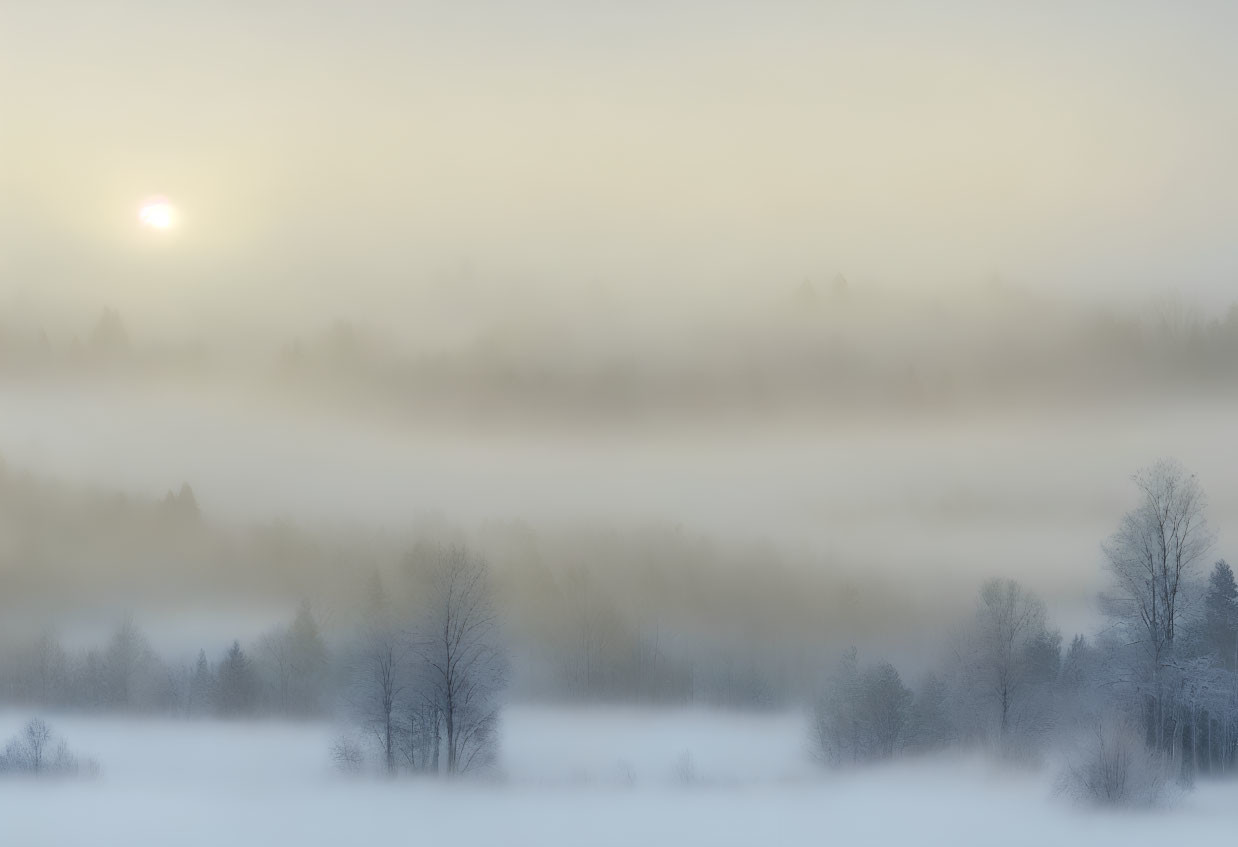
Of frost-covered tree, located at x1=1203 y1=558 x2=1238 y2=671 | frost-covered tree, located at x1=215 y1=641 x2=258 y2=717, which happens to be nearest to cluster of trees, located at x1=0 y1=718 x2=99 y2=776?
frost-covered tree, located at x1=215 y1=641 x2=258 y2=717

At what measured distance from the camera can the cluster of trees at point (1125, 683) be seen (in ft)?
72.0

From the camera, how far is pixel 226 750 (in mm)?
26422

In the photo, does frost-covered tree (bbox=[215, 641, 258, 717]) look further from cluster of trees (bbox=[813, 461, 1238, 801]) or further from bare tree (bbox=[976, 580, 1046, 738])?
bare tree (bbox=[976, 580, 1046, 738])

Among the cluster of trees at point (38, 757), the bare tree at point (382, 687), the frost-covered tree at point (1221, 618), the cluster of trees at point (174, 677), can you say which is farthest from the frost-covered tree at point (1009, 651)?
the cluster of trees at point (38, 757)

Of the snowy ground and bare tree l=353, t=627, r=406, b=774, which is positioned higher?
bare tree l=353, t=627, r=406, b=774

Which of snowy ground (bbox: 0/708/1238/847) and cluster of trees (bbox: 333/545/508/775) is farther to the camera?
cluster of trees (bbox: 333/545/508/775)

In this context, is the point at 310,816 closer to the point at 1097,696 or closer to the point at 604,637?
the point at 604,637

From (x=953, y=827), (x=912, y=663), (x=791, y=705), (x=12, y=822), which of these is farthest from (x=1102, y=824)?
(x=12, y=822)

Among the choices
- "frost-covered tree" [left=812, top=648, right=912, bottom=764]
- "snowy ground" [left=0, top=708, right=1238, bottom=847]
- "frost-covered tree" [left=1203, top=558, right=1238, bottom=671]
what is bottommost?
"snowy ground" [left=0, top=708, right=1238, bottom=847]

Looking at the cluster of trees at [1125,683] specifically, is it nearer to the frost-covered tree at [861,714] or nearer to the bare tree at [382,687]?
the frost-covered tree at [861,714]

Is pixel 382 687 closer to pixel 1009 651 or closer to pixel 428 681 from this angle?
pixel 428 681

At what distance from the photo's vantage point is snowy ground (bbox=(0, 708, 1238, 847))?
23.9 meters

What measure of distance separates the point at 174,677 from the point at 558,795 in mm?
10495

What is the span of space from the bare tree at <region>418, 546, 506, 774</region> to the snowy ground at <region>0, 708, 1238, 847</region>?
29.4 inches
